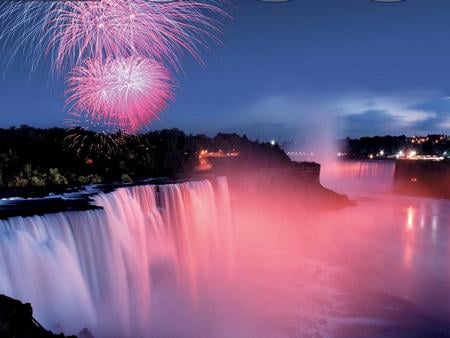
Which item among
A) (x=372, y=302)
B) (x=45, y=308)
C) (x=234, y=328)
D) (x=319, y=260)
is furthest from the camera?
(x=319, y=260)

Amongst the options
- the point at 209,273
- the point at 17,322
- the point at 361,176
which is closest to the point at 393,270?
the point at 209,273

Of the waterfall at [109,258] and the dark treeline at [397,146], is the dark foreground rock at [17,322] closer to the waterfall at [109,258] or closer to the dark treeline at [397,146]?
the waterfall at [109,258]

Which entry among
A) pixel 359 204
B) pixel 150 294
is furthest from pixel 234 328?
pixel 359 204

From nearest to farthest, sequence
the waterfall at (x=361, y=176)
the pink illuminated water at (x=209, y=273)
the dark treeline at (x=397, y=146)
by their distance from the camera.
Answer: the pink illuminated water at (x=209, y=273)
the waterfall at (x=361, y=176)
the dark treeline at (x=397, y=146)

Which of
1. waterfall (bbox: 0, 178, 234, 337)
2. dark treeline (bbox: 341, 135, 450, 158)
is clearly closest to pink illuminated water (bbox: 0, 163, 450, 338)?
waterfall (bbox: 0, 178, 234, 337)

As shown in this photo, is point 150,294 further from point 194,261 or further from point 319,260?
point 319,260

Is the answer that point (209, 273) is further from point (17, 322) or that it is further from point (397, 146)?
point (397, 146)

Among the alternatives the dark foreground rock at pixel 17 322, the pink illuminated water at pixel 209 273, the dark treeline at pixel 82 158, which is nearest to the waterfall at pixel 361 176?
the dark treeline at pixel 82 158
